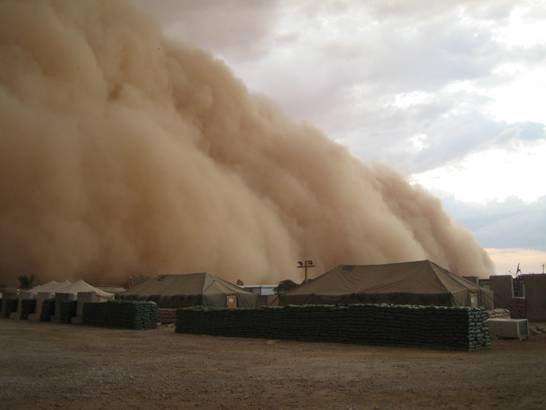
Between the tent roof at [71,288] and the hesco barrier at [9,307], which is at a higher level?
the tent roof at [71,288]

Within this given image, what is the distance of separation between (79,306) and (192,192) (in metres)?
18.0

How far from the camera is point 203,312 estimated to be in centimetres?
1466

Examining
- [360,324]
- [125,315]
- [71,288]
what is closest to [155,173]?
[71,288]

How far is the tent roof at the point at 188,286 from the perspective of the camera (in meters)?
20.0

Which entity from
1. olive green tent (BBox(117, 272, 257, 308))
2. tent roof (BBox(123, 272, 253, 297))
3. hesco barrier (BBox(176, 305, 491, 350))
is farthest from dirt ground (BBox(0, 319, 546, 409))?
tent roof (BBox(123, 272, 253, 297))

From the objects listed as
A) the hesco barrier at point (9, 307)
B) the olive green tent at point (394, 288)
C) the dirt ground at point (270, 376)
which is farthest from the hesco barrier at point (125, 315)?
the hesco barrier at point (9, 307)

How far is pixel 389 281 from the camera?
Answer: 610 inches

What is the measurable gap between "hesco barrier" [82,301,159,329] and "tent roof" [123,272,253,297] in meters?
2.91

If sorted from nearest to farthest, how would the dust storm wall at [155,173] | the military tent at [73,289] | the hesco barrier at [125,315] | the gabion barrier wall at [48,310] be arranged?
1. the hesco barrier at [125,315]
2. the gabion barrier wall at [48,310]
3. the military tent at [73,289]
4. the dust storm wall at [155,173]

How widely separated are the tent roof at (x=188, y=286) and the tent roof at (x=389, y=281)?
3.99 meters

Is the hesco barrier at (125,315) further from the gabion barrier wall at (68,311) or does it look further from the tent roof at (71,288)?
the tent roof at (71,288)

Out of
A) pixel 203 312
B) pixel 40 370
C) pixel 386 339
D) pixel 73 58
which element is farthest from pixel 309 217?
pixel 40 370

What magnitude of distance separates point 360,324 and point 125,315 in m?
8.17

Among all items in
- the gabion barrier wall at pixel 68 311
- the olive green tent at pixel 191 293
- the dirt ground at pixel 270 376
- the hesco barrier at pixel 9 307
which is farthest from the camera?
the hesco barrier at pixel 9 307
